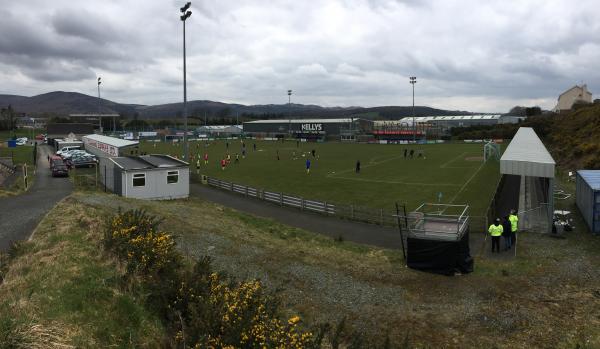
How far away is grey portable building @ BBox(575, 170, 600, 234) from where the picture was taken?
19.7m

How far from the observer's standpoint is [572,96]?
408 ft

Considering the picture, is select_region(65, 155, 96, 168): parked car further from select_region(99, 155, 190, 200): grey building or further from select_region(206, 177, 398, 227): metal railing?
select_region(206, 177, 398, 227): metal railing

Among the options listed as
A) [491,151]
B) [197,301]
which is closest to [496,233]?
[197,301]

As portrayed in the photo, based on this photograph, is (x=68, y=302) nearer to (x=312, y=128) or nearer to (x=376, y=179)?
(x=376, y=179)

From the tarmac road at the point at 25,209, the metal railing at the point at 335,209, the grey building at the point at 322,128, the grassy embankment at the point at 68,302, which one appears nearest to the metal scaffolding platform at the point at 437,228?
the metal railing at the point at 335,209

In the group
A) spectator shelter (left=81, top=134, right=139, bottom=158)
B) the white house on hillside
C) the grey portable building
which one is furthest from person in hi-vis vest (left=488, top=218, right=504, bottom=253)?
the white house on hillside

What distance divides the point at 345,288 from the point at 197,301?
17.3 ft

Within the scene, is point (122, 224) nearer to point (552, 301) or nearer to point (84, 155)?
point (552, 301)

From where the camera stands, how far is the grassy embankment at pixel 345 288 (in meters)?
9.43

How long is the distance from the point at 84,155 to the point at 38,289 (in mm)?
40809

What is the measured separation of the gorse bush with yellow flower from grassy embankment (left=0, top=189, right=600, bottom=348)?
53 cm

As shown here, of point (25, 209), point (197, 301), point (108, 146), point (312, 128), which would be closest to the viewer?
point (197, 301)

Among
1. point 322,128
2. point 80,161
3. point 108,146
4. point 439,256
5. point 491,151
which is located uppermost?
point 322,128

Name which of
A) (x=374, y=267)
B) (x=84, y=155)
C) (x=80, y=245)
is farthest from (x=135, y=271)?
(x=84, y=155)
